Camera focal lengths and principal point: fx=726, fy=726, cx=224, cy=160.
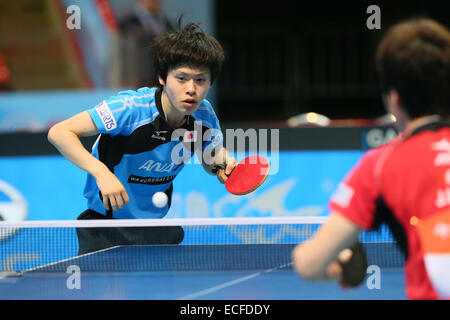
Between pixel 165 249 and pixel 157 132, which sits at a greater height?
pixel 157 132

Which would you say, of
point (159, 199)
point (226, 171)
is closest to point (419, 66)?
point (226, 171)

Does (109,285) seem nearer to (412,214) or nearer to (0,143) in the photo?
(412,214)

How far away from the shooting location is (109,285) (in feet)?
10.6

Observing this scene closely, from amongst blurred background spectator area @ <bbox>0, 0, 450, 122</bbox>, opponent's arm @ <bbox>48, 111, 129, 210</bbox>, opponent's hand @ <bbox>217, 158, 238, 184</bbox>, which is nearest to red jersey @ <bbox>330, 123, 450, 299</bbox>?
opponent's arm @ <bbox>48, 111, 129, 210</bbox>

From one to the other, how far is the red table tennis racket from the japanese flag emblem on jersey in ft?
6.05

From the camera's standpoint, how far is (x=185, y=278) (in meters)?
3.39

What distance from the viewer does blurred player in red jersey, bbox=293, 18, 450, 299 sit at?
6.09ft

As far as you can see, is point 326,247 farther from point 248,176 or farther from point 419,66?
point 248,176

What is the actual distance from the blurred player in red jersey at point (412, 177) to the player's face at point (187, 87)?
188 centimetres

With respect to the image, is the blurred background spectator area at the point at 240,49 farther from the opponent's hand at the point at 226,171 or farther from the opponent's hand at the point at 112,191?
the opponent's hand at the point at 112,191

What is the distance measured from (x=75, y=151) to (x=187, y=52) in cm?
80

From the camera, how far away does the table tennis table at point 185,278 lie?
3105 millimetres

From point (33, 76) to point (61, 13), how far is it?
99 centimetres

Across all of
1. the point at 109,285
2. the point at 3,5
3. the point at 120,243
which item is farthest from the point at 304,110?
the point at 109,285
